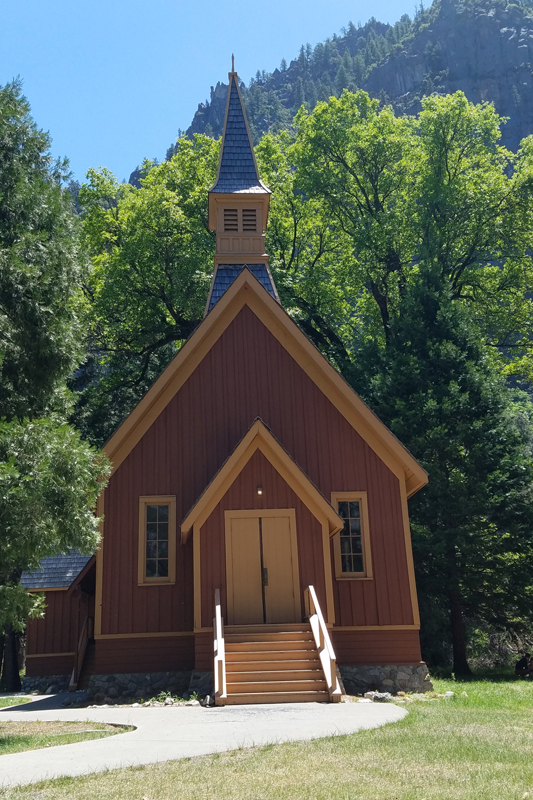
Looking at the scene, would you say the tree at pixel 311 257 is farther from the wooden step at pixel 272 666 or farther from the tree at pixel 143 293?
the wooden step at pixel 272 666

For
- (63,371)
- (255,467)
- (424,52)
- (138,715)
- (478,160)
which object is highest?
(424,52)

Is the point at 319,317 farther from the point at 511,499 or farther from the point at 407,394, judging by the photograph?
the point at 511,499

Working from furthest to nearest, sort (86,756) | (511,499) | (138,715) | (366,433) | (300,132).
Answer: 1. (300,132)
2. (511,499)
3. (366,433)
4. (138,715)
5. (86,756)

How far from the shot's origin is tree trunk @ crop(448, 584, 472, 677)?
2033 centimetres

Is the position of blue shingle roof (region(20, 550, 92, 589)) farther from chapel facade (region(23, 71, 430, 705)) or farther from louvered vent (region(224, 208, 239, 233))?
louvered vent (region(224, 208, 239, 233))

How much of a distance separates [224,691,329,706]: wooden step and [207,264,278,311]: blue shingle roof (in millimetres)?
9353

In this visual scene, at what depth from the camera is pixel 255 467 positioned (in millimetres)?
14578

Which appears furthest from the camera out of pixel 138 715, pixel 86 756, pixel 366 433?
pixel 366 433

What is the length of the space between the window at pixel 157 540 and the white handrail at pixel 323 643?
3.16 m

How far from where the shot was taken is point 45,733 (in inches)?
358

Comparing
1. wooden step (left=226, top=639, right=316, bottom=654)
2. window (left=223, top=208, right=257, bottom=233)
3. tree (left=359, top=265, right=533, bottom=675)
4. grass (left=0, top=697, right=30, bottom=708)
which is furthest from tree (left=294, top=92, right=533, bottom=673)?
grass (left=0, top=697, right=30, bottom=708)

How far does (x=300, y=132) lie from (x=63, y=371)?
23.2 meters

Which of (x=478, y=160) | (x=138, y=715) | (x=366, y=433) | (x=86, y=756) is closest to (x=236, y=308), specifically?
(x=366, y=433)

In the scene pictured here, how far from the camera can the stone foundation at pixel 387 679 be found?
1471 cm
